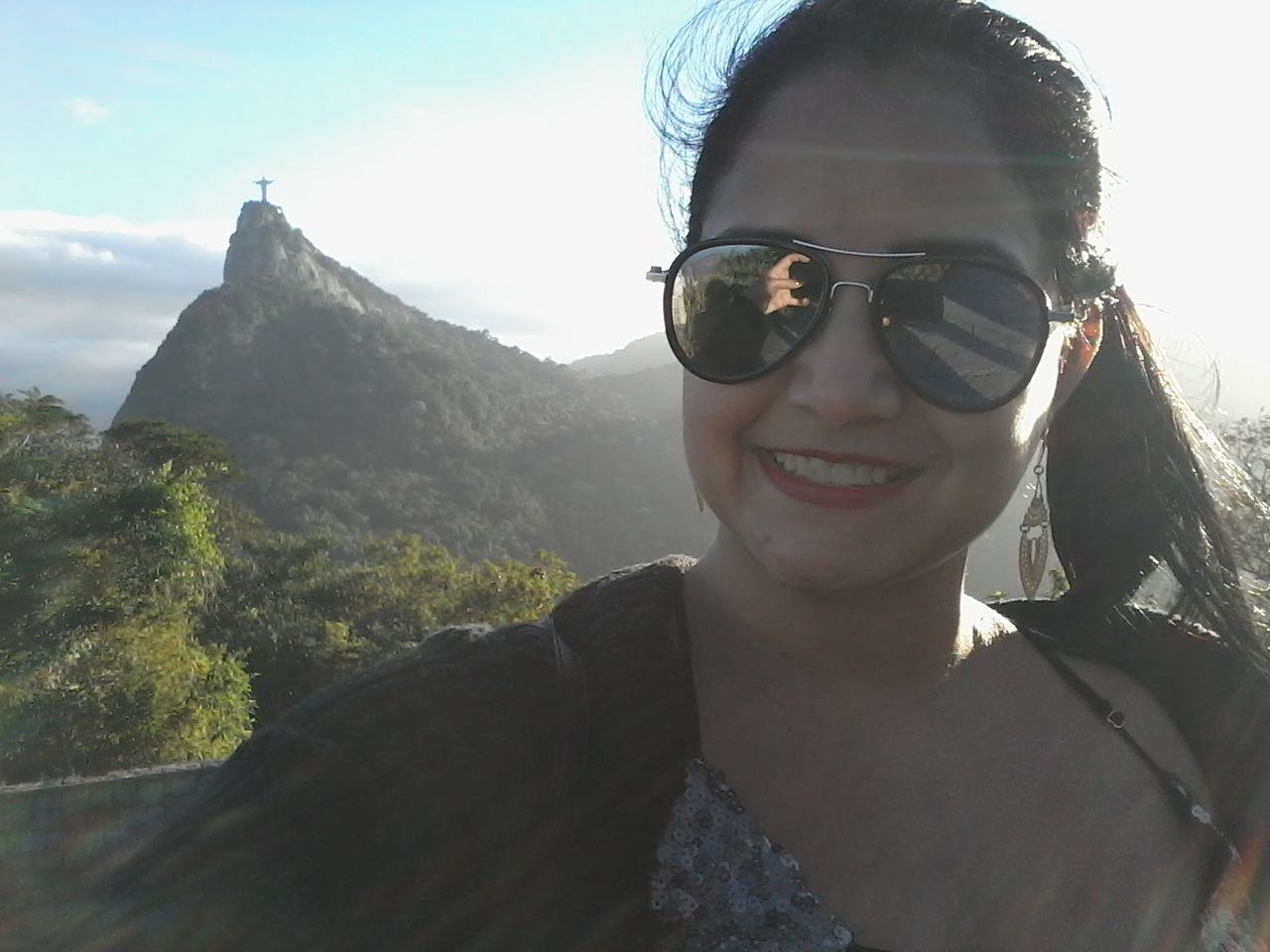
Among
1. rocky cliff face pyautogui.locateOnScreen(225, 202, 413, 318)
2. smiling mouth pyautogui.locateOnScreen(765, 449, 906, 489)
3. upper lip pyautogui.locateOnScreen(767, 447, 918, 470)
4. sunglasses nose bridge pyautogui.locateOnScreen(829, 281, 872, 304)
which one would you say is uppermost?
rocky cliff face pyautogui.locateOnScreen(225, 202, 413, 318)

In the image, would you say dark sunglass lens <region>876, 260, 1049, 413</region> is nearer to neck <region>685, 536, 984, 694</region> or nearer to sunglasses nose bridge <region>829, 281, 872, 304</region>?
sunglasses nose bridge <region>829, 281, 872, 304</region>

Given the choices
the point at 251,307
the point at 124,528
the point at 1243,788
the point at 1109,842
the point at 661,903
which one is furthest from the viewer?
the point at 251,307

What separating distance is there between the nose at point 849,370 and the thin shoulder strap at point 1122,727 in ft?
1.95

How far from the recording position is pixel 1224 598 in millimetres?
1479

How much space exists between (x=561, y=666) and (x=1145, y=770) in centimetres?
81

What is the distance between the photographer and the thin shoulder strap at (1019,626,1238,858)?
1.20 meters

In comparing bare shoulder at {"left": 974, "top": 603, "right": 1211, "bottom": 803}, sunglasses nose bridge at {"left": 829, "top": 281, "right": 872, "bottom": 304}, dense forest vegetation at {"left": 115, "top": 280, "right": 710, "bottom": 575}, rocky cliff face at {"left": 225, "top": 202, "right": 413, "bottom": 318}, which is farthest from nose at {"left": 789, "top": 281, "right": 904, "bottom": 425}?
rocky cliff face at {"left": 225, "top": 202, "right": 413, "bottom": 318}

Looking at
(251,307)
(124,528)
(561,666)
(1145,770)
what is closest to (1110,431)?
(1145,770)

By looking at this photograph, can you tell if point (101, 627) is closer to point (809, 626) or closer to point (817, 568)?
point (809, 626)

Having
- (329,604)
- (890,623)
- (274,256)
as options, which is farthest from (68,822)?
(274,256)

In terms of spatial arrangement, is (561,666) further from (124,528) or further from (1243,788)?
(124,528)

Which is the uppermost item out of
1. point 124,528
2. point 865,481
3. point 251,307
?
point 251,307

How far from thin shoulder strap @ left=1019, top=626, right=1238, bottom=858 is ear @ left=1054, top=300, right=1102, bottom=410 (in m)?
0.35

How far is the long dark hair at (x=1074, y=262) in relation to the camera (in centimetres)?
105
